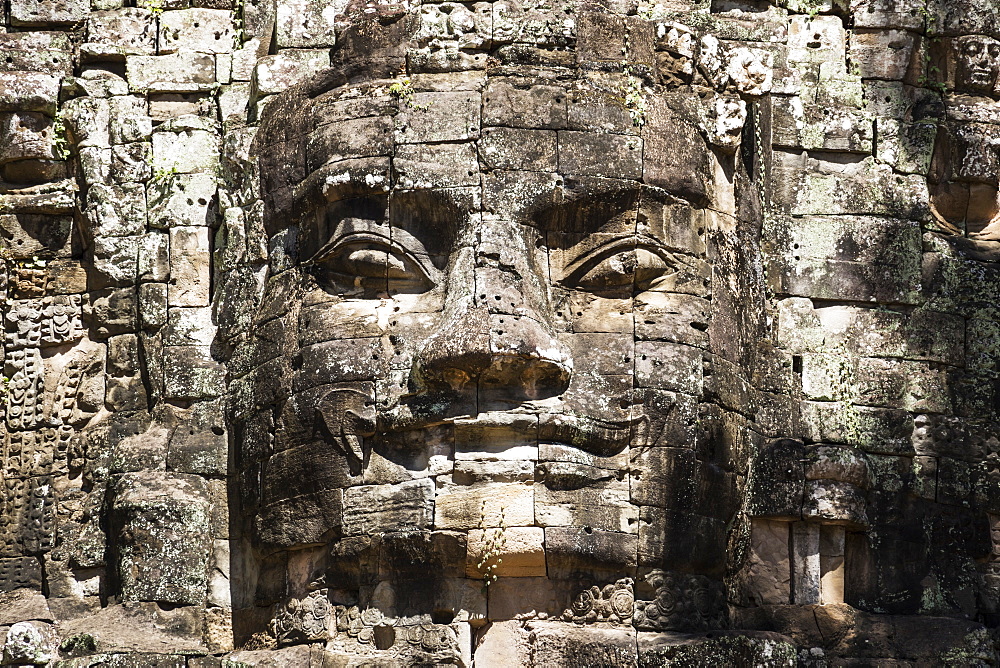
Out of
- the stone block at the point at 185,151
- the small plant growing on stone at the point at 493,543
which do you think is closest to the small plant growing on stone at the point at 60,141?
the stone block at the point at 185,151

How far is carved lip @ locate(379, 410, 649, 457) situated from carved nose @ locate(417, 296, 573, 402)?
173 millimetres

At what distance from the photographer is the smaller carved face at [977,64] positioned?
16.0 meters

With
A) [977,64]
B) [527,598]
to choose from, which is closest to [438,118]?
[527,598]

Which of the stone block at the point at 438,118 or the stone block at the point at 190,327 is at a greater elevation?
the stone block at the point at 438,118

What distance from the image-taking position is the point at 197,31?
53.1 ft

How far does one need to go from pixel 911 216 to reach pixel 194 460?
5585 millimetres

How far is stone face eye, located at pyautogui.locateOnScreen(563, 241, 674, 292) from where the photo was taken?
Answer: 47.1ft

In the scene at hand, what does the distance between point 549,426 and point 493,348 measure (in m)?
0.63

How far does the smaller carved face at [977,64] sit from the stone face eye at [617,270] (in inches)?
129

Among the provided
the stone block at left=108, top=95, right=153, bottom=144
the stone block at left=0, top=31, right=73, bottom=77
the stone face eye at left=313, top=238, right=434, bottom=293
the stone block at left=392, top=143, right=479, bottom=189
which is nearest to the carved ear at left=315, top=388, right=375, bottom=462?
the stone face eye at left=313, top=238, right=434, bottom=293

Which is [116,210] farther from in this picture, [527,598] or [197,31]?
[527,598]

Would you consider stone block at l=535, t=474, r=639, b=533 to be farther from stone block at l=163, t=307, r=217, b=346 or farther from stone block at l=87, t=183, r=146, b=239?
stone block at l=87, t=183, r=146, b=239

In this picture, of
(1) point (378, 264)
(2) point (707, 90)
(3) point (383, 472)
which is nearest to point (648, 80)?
(2) point (707, 90)

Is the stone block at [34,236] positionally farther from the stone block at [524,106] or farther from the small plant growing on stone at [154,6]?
the stone block at [524,106]
